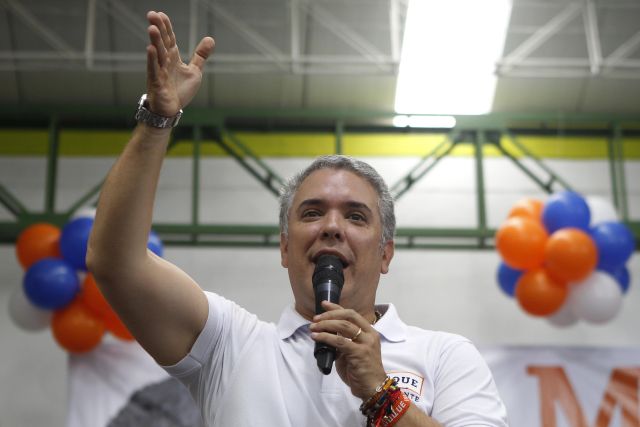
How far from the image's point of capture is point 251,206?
694cm

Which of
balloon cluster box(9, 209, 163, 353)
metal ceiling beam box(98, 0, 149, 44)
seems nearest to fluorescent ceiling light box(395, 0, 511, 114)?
metal ceiling beam box(98, 0, 149, 44)

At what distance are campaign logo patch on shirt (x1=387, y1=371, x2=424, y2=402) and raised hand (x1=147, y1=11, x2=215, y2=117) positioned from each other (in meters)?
0.56

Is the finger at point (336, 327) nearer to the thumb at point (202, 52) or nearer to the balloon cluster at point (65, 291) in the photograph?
the thumb at point (202, 52)

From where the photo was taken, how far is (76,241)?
15.7 feet

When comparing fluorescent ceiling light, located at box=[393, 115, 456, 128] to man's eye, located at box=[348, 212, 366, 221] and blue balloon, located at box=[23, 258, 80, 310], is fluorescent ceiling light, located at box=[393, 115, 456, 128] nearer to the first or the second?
blue balloon, located at box=[23, 258, 80, 310]

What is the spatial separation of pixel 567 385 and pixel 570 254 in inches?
36.0

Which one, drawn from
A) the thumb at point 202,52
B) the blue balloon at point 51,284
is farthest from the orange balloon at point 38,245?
the thumb at point 202,52

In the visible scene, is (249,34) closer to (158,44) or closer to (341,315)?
(158,44)

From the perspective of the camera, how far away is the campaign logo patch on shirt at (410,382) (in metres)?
1.38

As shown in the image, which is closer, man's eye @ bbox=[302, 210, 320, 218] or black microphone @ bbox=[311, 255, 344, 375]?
black microphone @ bbox=[311, 255, 344, 375]

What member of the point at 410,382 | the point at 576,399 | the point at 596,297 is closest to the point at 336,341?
the point at 410,382

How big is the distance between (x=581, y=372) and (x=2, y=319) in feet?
13.9

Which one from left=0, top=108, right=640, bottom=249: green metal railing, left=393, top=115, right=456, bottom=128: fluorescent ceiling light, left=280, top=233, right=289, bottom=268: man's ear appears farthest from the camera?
left=393, top=115, right=456, bottom=128: fluorescent ceiling light

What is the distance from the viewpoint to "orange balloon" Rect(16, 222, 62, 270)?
506cm
